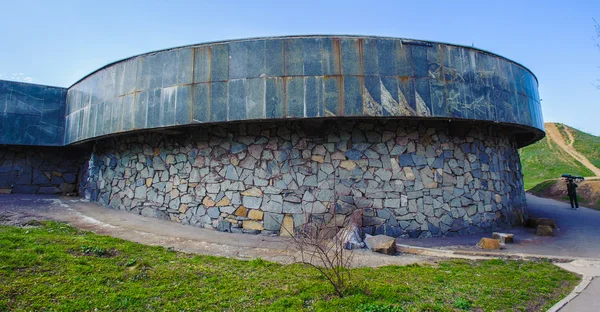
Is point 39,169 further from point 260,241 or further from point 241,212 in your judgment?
point 260,241

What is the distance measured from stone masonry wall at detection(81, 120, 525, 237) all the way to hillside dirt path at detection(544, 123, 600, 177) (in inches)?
1211

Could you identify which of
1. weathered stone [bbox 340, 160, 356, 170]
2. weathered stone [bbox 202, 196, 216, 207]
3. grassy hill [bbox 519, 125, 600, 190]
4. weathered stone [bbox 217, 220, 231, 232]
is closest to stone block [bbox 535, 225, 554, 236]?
weathered stone [bbox 340, 160, 356, 170]

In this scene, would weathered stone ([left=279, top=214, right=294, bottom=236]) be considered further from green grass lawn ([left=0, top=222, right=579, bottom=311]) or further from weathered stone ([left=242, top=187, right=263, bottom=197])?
green grass lawn ([left=0, top=222, right=579, bottom=311])

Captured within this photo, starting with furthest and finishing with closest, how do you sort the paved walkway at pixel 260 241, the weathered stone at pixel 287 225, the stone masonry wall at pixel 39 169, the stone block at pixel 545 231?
1. the stone masonry wall at pixel 39 169
2. the stone block at pixel 545 231
3. the weathered stone at pixel 287 225
4. the paved walkway at pixel 260 241

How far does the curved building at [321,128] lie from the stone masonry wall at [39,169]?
518cm

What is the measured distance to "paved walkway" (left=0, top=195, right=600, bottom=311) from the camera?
228 inches

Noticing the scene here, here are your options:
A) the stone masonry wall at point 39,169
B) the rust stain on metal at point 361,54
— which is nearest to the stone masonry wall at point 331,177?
the rust stain on metal at point 361,54

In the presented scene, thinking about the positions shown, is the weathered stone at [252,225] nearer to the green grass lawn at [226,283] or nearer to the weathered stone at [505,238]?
the green grass lawn at [226,283]

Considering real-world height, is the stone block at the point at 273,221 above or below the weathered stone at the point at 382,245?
above

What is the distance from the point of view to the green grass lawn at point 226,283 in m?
3.81

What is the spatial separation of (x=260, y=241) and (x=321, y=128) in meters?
2.98

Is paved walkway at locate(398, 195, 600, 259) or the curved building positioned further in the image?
the curved building

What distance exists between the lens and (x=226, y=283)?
14.8 ft

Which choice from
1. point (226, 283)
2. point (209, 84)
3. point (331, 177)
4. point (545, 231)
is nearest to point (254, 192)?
point (331, 177)
